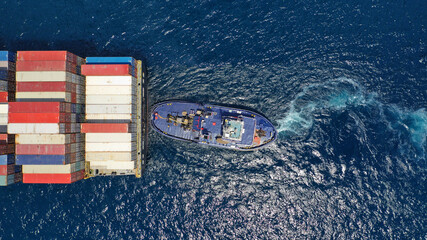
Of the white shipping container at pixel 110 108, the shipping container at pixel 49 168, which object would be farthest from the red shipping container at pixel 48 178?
the white shipping container at pixel 110 108

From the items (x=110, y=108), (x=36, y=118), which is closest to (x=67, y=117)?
(x=36, y=118)

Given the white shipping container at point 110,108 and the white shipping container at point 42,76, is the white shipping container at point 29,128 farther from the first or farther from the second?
the white shipping container at point 42,76

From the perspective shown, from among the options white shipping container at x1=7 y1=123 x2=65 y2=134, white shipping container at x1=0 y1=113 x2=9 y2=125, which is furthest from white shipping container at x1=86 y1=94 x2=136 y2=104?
white shipping container at x1=0 y1=113 x2=9 y2=125

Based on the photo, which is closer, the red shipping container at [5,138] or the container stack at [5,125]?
the container stack at [5,125]

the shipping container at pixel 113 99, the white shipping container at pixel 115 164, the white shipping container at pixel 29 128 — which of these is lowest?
the white shipping container at pixel 115 164

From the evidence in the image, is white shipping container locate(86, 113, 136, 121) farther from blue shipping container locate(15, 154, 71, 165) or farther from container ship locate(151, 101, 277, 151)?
blue shipping container locate(15, 154, 71, 165)

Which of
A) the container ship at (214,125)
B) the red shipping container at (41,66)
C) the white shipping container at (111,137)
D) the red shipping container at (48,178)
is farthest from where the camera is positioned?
the container ship at (214,125)

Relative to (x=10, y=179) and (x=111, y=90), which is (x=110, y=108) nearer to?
(x=111, y=90)

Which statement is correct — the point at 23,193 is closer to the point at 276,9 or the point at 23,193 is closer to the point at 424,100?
the point at 276,9
